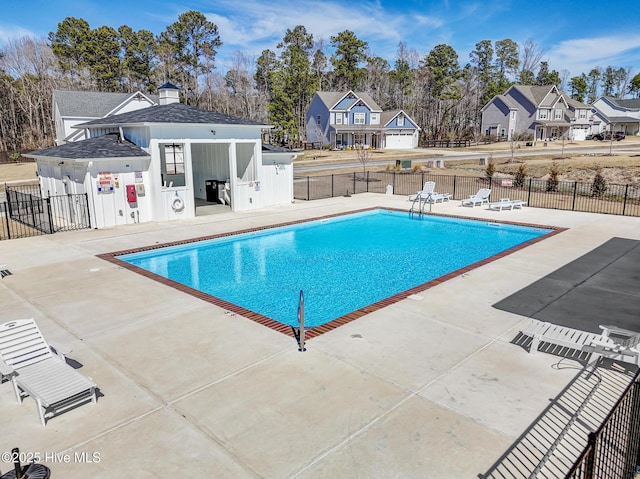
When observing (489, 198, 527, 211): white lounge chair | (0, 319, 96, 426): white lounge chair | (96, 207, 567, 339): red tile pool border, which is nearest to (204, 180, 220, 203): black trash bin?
(96, 207, 567, 339): red tile pool border

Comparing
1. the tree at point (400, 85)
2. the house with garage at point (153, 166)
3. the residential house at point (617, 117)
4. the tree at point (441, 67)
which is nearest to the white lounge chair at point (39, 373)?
the house with garage at point (153, 166)

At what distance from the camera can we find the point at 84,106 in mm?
39500

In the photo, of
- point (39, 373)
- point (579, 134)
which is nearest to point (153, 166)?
point (39, 373)

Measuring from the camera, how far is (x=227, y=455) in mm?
4805

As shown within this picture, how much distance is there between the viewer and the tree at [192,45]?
71.0m

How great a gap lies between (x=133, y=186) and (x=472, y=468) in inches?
642

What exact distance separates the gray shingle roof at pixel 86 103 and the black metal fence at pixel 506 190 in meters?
19.6

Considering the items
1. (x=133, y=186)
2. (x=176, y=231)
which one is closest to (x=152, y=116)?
(x=133, y=186)

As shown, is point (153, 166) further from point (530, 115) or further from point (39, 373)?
point (530, 115)

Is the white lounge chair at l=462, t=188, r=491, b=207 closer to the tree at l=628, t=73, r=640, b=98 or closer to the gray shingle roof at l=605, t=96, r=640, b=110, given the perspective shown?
the gray shingle roof at l=605, t=96, r=640, b=110

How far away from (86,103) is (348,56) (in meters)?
50.3

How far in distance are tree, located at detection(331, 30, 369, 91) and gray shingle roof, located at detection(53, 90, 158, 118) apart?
151 feet

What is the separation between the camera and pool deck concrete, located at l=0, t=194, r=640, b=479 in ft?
15.6

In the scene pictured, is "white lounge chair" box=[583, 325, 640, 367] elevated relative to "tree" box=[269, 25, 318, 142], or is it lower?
lower
